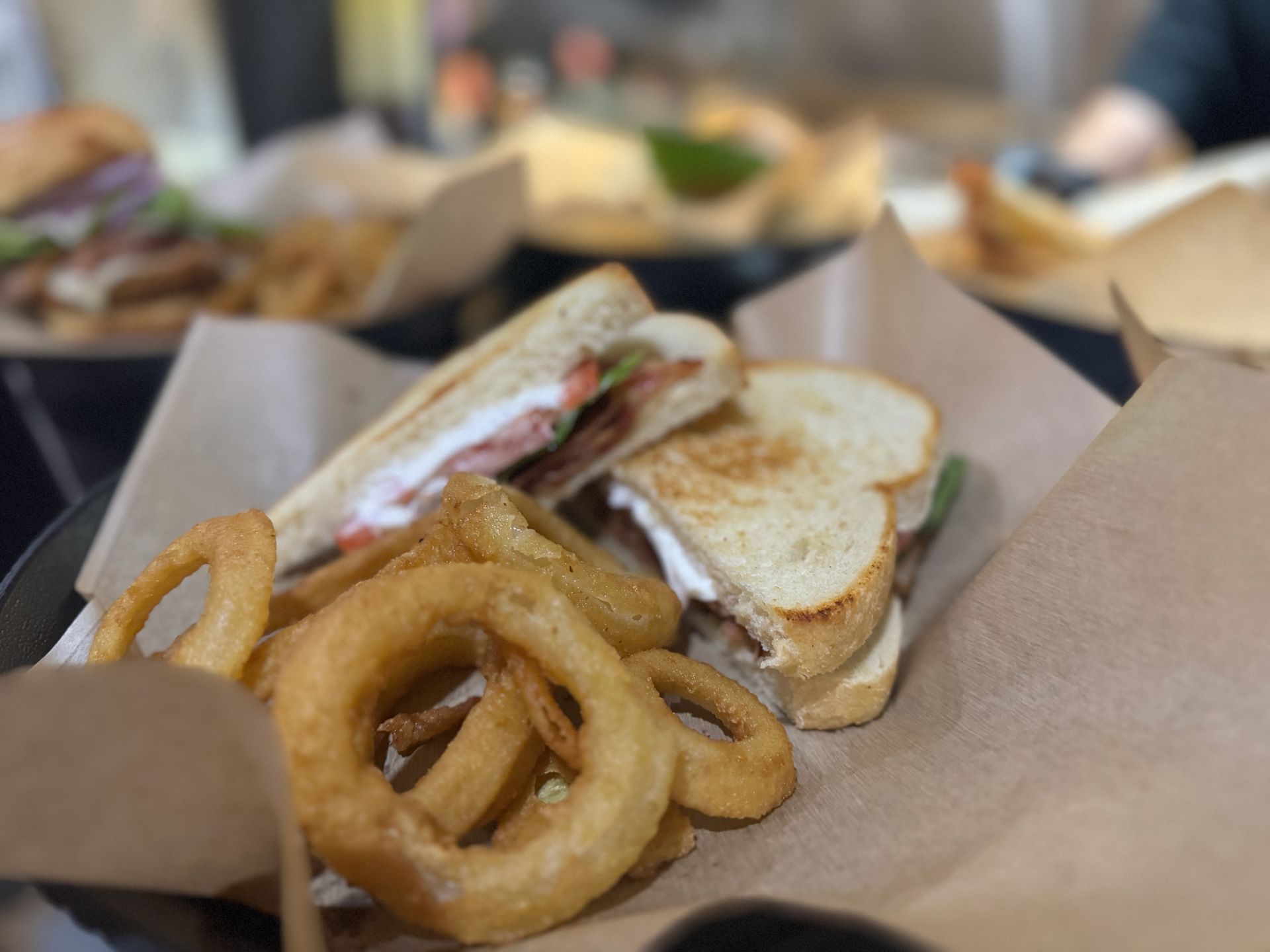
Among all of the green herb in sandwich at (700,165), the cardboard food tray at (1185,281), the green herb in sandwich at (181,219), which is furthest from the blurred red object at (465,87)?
the cardboard food tray at (1185,281)

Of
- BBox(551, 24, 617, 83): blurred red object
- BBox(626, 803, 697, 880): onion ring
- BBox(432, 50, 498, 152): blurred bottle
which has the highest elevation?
BBox(626, 803, 697, 880): onion ring

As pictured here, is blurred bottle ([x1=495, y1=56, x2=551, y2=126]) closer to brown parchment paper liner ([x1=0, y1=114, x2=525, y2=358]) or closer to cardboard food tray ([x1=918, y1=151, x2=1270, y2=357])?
brown parchment paper liner ([x1=0, y1=114, x2=525, y2=358])

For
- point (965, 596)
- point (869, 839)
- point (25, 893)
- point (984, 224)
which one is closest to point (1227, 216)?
point (984, 224)

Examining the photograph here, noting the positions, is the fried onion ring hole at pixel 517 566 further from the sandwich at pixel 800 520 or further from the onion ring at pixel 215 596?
the sandwich at pixel 800 520

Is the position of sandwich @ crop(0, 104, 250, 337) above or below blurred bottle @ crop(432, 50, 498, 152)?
above

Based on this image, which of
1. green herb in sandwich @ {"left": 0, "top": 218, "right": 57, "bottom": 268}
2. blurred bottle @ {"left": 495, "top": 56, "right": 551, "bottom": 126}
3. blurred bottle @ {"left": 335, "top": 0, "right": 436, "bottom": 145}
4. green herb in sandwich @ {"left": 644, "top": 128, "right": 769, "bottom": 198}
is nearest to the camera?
green herb in sandwich @ {"left": 0, "top": 218, "right": 57, "bottom": 268}

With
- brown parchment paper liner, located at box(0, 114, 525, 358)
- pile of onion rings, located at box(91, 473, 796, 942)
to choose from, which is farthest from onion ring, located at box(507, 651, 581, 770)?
brown parchment paper liner, located at box(0, 114, 525, 358)

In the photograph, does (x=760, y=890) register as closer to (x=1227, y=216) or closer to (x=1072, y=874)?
(x=1072, y=874)
